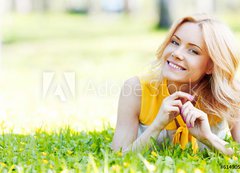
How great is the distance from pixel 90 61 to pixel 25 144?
28.1 feet

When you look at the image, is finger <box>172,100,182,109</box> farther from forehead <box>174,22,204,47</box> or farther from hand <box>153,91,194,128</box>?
forehead <box>174,22,204,47</box>

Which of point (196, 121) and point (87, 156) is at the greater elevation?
point (196, 121)

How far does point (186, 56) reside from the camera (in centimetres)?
420

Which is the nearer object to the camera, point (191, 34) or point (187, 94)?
point (187, 94)

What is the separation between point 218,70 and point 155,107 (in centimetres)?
50

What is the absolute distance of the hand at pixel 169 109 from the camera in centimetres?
402

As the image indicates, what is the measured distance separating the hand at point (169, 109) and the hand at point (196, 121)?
5 cm

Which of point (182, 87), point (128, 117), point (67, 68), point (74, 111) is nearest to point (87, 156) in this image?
point (128, 117)

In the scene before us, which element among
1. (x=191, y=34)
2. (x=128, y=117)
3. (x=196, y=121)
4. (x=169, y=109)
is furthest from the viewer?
(x=128, y=117)

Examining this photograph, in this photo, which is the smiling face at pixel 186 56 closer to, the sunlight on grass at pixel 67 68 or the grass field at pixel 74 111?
the grass field at pixel 74 111

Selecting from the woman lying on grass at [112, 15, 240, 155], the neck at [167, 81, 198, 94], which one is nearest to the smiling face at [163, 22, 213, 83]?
the woman lying on grass at [112, 15, 240, 155]

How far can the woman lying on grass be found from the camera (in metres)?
4.12

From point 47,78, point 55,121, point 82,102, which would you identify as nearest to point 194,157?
point 55,121

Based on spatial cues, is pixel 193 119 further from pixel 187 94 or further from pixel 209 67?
pixel 209 67
